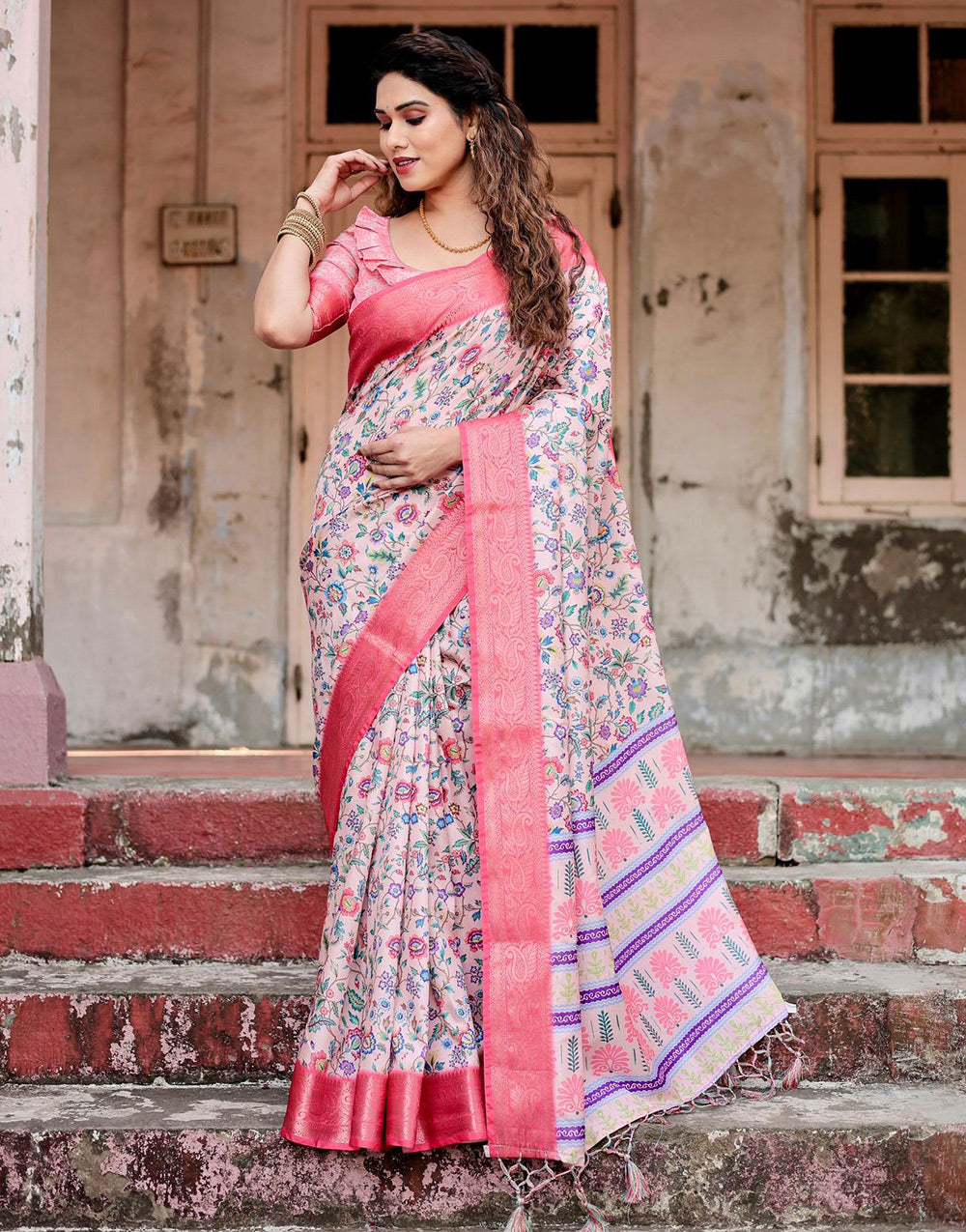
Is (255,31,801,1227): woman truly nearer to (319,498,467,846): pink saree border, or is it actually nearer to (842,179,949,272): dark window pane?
(319,498,467,846): pink saree border

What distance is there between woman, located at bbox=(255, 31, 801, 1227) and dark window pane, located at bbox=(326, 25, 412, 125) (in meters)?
3.04

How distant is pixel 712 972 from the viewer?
2480mm

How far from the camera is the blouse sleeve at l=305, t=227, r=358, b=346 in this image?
7.86 feet

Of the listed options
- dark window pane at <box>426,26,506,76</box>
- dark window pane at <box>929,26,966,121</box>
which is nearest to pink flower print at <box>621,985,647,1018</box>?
dark window pane at <box>426,26,506,76</box>

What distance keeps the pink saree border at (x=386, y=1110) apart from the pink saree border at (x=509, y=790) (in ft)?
0.15

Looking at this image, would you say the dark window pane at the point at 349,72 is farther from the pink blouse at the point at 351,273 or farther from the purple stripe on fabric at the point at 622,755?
the purple stripe on fabric at the point at 622,755

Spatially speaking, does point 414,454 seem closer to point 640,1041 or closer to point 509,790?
point 509,790

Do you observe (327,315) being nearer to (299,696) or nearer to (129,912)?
(129,912)

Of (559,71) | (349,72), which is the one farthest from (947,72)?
(349,72)

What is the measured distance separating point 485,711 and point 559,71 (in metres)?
3.88

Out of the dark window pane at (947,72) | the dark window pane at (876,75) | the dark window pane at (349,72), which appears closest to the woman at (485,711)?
the dark window pane at (349,72)

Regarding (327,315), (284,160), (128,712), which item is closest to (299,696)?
→ (128,712)

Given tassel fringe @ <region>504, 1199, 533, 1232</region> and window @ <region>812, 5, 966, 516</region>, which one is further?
window @ <region>812, 5, 966, 516</region>

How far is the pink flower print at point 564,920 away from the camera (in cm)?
219
